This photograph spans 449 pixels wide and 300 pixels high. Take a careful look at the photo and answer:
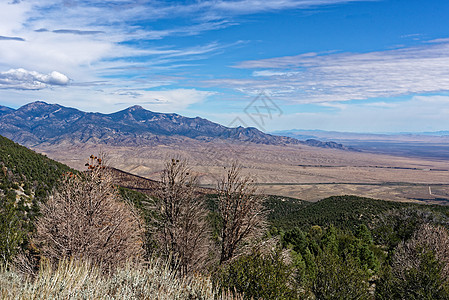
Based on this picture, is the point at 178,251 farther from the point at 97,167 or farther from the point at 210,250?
the point at 97,167

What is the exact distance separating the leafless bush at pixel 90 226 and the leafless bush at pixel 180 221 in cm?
168

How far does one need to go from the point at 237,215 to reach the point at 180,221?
303cm

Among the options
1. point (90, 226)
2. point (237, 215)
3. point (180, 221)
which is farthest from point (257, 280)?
point (90, 226)

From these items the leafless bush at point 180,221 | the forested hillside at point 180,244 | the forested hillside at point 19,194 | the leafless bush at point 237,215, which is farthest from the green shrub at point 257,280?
the forested hillside at point 19,194

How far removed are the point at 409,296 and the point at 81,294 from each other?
60.5ft

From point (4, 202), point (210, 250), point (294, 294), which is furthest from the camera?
point (4, 202)

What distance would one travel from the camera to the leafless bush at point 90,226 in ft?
45.7

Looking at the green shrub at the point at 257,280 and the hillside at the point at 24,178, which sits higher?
the hillside at the point at 24,178

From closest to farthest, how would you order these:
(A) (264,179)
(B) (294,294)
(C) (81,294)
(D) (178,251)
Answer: (C) (81,294), (B) (294,294), (D) (178,251), (A) (264,179)

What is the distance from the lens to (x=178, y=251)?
15.9 metres

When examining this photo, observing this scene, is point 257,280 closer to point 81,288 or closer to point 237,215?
point 237,215

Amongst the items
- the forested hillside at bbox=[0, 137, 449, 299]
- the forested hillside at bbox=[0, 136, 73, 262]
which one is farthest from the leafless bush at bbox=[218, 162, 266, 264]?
the forested hillside at bbox=[0, 136, 73, 262]

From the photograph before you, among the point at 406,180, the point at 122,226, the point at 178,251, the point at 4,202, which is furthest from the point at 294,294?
the point at 406,180

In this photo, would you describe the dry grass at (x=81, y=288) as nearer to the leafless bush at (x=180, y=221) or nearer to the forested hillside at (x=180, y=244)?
the forested hillside at (x=180, y=244)
